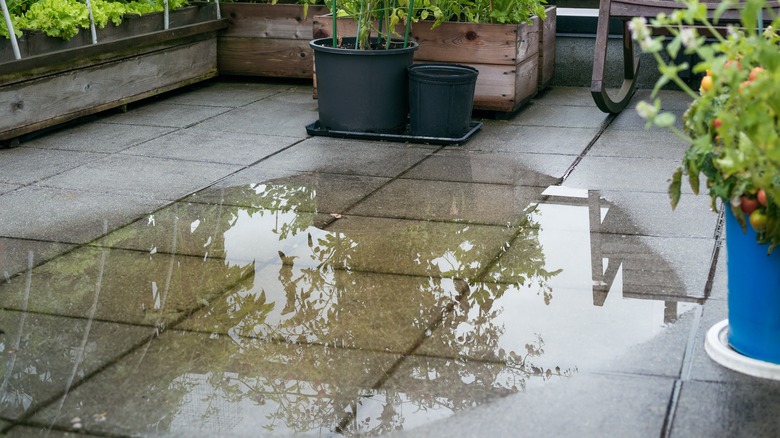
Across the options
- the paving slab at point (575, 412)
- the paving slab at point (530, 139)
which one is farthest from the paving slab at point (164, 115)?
the paving slab at point (575, 412)

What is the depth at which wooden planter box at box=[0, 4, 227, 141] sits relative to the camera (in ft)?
19.1

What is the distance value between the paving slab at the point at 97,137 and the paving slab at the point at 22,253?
1.71 meters

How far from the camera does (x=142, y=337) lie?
321 centimetres

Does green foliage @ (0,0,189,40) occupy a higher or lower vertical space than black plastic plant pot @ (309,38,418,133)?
higher

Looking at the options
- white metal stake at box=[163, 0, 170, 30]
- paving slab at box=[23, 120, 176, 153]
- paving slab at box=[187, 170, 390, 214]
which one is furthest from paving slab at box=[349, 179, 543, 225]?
white metal stake at box=[163, 0, 170, 30]

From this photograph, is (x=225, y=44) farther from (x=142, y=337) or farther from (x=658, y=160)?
(x=142, y=337)

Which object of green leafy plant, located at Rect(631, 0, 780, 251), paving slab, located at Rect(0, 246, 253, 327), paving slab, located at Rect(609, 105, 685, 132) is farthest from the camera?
paving slab, located at Rect(609, 105, 685, 132)

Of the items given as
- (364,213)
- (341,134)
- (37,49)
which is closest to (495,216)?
(364,213)

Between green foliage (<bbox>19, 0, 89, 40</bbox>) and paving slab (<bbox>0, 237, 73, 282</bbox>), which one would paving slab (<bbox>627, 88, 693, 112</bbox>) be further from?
paving slab (<bbox>0, 237, 73, 282</bbox>)

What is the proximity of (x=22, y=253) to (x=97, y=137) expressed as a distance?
7.29ft

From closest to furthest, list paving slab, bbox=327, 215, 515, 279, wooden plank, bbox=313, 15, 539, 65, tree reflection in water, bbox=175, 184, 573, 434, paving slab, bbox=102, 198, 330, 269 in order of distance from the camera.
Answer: tree reflection in water, bbox=175, 184, 573, 434, paving slab, bbox=327, 215, 515, 279, paving slab, bbox=102, 198, 330, 269, wooden plank, bbox=313, 15, 539, 65

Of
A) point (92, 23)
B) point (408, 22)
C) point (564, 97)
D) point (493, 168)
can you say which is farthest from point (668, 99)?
Result: point (92, 23)

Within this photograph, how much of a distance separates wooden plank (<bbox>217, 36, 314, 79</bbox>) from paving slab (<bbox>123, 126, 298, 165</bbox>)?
1.77 meters

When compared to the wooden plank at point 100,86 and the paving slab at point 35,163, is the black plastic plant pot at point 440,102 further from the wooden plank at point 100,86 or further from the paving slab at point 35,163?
the wooden plank at point 100,86
